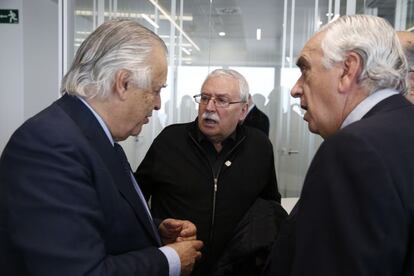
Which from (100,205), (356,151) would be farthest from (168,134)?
(356,151)

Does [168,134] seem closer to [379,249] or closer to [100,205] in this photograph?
[100,205]

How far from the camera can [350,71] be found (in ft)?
2.92

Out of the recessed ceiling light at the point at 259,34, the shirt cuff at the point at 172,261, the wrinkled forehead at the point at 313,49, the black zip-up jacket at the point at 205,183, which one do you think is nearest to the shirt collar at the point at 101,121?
the shirt cuff at the point at 172,261

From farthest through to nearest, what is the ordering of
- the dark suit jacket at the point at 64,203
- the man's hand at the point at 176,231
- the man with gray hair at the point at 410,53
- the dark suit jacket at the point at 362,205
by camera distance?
the man with gray hair at the point at 410,53 → the man's hand at the point at 176,231 → the dark suit jacket at the point at 64,203 → the dark suit jacket at the point at 362,205

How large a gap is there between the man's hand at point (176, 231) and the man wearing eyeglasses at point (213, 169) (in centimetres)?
36

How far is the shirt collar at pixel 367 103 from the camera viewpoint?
0.86m

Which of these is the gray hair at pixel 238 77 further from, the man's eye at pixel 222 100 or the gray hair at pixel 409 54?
the gray hair at pixel 409 54

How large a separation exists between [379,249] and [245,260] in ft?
2.31

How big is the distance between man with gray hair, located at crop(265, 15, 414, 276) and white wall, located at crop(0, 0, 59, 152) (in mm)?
4177

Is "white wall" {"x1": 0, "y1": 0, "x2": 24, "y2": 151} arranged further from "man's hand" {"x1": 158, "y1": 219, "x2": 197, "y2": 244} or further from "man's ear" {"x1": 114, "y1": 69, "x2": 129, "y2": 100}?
"man's ear" {"x1": 114, "y1": 69, "x2": 129, "y2": 100}

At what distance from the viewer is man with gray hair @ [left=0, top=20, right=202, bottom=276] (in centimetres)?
85

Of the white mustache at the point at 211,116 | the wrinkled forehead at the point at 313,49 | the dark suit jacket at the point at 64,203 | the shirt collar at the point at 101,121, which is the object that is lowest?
the dark suit jacket at the point at 64,203

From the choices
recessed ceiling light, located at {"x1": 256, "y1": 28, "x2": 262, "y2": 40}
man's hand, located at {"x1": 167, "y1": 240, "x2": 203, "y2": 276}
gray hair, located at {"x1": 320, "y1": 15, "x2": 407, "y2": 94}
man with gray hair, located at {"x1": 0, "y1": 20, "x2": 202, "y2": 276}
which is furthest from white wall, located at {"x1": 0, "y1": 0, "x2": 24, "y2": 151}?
gray hair, located at {"x1": 320, "y1": 15, "x2": 407, "y2": 94}

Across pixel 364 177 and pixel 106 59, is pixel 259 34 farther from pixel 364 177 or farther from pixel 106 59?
pixel 364 177
